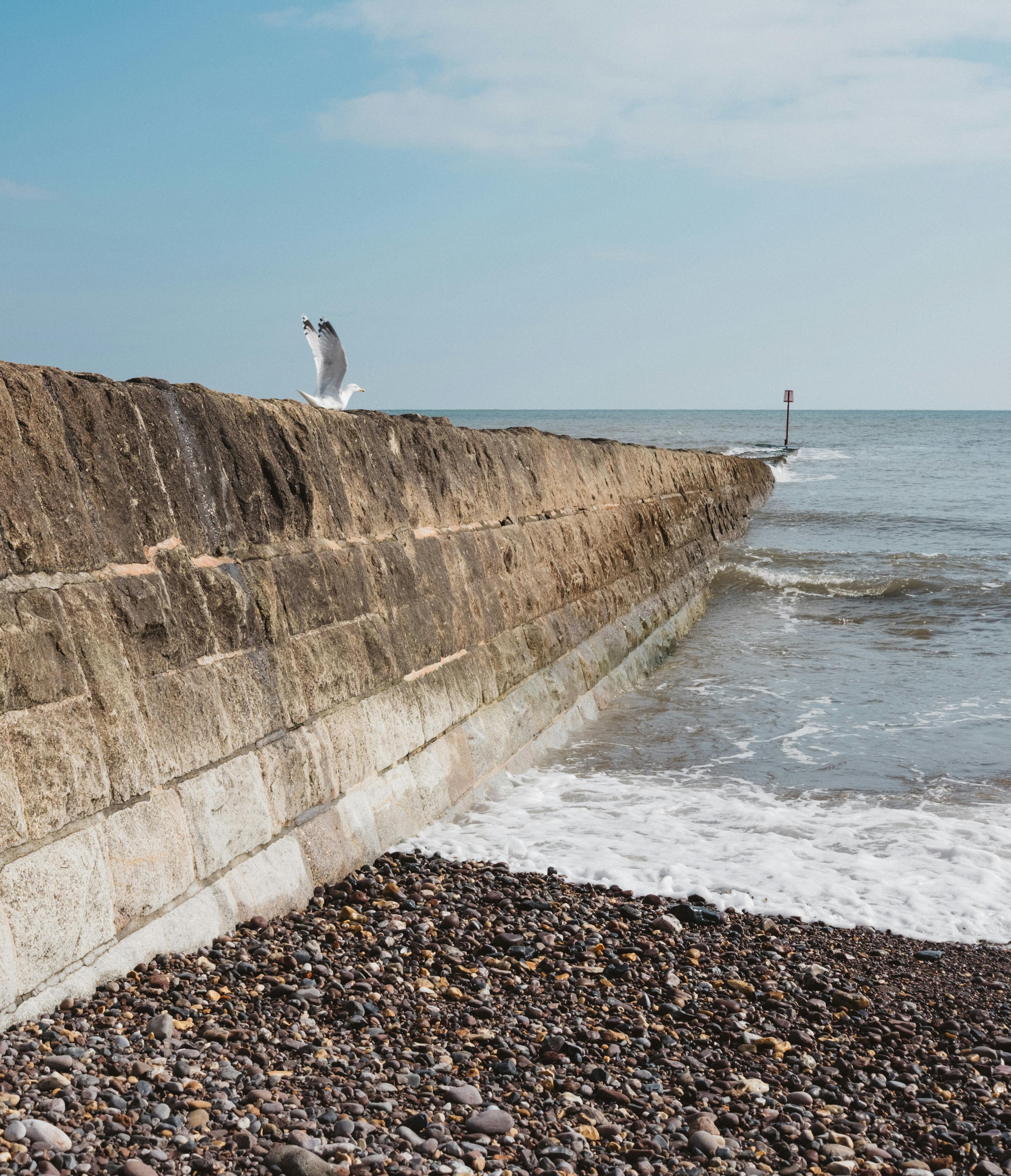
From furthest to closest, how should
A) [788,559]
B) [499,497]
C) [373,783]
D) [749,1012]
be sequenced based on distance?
[788,559], [499,497], [373,783], [749,1012]

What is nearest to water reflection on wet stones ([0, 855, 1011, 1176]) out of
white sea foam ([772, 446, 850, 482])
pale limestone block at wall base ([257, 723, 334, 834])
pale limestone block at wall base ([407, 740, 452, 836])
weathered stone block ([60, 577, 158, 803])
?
pale limestone block at wall base ([257, 723, 334, 834])

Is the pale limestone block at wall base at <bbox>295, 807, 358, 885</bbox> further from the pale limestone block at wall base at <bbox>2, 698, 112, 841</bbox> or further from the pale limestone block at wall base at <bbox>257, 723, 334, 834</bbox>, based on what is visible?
the pale limestone block at wall base at <bbox>2, 698, 112, 841</bbox>

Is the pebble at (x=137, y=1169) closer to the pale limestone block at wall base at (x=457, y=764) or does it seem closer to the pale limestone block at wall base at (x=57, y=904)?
the pale limestone block at wall base at (x=57, y=904)

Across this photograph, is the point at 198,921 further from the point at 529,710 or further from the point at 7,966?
the point at 529,710

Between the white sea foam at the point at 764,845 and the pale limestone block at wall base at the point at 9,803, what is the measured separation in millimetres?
2433

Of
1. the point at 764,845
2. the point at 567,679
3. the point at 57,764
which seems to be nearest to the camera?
the point at 57,764

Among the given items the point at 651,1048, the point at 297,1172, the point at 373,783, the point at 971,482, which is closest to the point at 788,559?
the point at 373,783

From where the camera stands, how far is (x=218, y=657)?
4.00m

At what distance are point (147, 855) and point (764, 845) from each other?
131 inches

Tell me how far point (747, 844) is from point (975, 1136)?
2.53 metres

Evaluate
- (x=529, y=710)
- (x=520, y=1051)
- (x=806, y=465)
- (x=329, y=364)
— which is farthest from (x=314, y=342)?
(x=806, y=465)

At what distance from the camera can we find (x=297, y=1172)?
7.67ft

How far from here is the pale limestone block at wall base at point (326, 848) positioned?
4.32 metres

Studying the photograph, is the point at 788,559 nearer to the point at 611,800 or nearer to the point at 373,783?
the point at 611,800
